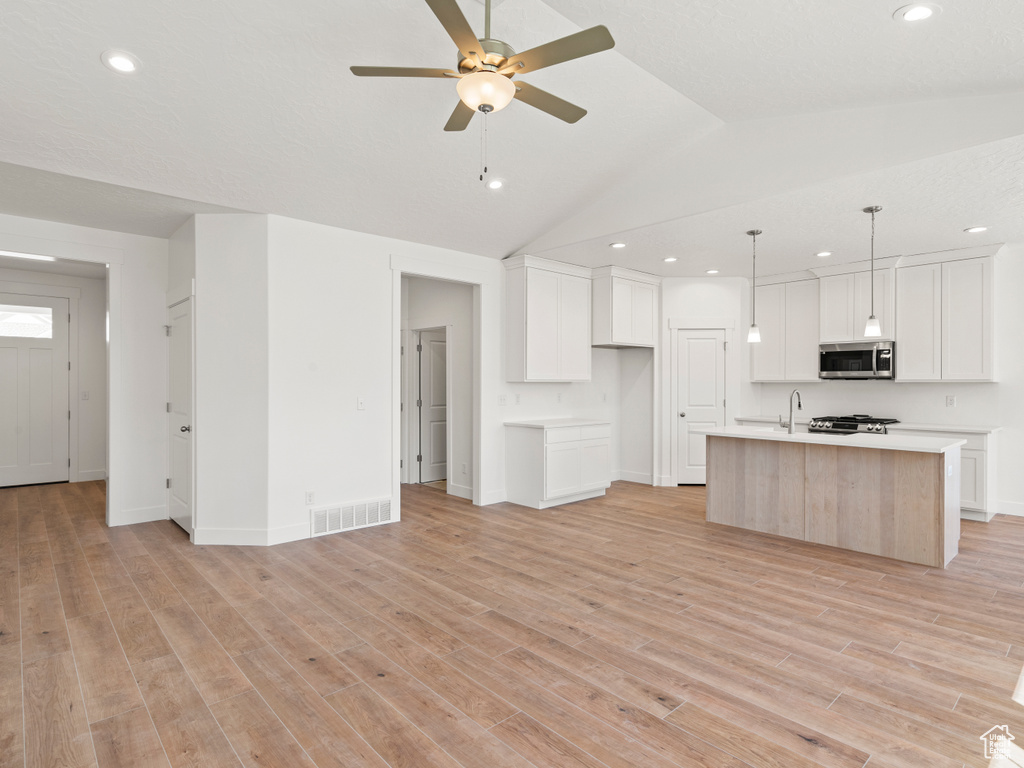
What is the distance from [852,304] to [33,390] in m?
9.86

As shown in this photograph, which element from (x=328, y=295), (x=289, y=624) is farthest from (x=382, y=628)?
(x=328, y=295)

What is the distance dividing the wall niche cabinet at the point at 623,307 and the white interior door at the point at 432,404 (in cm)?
206

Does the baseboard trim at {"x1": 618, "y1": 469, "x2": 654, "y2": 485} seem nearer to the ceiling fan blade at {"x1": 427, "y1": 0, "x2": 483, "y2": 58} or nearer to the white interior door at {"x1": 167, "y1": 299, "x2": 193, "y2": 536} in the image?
the white interior door at {"x1": 167, "y1": 299, "x2": 193, "y2": 536}

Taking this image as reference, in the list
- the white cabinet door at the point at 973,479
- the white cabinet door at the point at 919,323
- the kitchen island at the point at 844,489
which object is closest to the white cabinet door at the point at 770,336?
the white cabinet door at the point at 919,323

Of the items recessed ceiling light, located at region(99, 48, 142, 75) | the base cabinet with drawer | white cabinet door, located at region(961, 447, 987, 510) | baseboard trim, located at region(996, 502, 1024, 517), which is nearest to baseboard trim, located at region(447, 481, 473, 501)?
the base cabinet with drawer

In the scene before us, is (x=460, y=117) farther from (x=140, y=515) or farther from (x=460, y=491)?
(x=140, y=515)

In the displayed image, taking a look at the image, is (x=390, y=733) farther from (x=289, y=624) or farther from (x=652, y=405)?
(x=652, y=405)

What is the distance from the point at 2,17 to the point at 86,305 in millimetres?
5688

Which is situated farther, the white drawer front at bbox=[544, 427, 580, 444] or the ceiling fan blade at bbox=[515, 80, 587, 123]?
the white drawer front at bbox=[544, 427, 580, 444]

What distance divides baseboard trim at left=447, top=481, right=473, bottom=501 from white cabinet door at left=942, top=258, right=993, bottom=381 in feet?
16.8

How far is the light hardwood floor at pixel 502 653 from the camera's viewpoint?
2074mm

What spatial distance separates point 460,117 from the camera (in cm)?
275

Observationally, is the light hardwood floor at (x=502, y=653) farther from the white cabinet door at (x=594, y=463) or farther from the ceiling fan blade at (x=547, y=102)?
the ceiling fan blade at (x=547, y=102)

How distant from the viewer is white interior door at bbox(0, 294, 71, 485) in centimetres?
674
